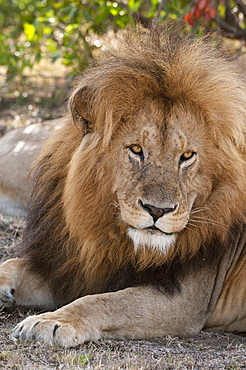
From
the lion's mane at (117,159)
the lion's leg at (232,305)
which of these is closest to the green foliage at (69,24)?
the lion's mane at (117,159)

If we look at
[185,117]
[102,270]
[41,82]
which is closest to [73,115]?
[185,117]

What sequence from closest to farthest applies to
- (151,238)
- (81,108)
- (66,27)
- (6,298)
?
(151,238) → (81,108) → (6,298) → (66,27)

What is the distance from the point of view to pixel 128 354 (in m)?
3.18

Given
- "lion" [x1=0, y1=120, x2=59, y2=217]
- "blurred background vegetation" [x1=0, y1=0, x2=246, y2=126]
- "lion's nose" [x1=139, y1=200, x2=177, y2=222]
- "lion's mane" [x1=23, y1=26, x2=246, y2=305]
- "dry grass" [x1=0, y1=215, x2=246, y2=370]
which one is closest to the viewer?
"dry grass" [x1=0, y1=215, x2=246, y2=370]

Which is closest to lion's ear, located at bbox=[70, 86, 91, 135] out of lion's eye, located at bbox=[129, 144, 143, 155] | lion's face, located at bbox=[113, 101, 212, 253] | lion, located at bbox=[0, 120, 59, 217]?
lion's face, located at bbox=[113, 101, 212, 253]

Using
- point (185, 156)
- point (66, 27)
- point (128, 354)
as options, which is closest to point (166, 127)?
point (185, 156)

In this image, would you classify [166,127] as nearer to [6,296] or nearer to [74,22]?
[6,296]

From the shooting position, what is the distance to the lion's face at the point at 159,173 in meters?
3.25

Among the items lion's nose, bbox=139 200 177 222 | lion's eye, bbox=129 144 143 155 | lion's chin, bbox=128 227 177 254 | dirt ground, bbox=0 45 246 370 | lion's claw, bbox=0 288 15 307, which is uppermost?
lion's eye, bbox=129 144 143 155

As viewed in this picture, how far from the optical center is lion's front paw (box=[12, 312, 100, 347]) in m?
3.24

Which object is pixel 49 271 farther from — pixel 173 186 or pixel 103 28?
pixel 103 28

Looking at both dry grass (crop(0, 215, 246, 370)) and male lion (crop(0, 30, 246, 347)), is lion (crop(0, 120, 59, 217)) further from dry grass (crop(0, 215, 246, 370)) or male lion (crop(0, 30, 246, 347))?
dry grass (crop(0, 215, 246, 370))

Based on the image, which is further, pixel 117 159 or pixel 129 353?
pixel 117 159

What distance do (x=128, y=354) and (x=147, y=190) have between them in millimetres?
770
